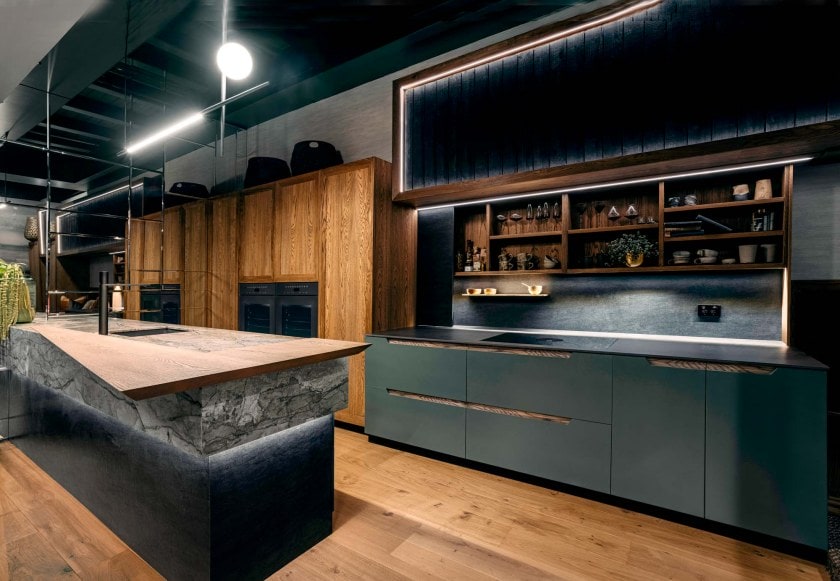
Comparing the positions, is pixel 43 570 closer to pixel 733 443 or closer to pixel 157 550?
pixel 157 550

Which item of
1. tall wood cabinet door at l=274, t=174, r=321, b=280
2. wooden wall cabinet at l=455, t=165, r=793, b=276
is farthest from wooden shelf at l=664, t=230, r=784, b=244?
tall wood cabinet door at l=274, t=174, r=321, b=280

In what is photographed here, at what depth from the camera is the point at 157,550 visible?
1.62m

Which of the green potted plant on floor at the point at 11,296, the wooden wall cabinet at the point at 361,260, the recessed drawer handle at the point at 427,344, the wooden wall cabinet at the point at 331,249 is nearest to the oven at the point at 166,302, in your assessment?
the wooden wall cabinet at the point at 331,249

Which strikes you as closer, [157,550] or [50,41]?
[157,550]

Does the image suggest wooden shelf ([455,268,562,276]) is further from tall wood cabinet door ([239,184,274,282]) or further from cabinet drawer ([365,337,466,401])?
tall wood cabinet door ([239,184,274,282])

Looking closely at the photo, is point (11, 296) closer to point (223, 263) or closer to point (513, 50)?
point (223, 263)

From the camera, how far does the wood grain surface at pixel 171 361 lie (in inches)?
43.5

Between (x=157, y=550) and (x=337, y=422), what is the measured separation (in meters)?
2.08

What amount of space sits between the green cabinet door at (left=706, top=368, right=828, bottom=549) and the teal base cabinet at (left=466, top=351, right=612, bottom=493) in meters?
0.51

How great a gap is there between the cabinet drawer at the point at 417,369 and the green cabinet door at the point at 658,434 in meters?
0.99

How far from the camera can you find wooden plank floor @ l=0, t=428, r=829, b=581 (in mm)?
1736

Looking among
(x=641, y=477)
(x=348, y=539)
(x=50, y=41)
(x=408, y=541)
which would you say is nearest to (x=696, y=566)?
(x=641, y=477)

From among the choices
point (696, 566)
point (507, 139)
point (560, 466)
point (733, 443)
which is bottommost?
point (696, 566)

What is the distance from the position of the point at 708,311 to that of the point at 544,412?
4.25 ft
